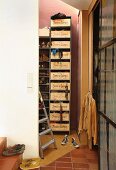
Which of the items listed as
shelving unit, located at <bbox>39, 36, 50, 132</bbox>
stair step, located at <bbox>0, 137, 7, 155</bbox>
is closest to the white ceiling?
shelving unit, located at <bbox>39, 36, 50, 132</bbox>

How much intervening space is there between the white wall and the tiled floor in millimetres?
488

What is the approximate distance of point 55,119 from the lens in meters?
5.17

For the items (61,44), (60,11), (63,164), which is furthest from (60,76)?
(63,164)

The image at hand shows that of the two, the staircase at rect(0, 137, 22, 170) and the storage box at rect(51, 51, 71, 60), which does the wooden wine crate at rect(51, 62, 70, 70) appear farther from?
the staircase at rect(0, 137, 22, 170)

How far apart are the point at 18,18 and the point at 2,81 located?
87cm

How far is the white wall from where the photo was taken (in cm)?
306

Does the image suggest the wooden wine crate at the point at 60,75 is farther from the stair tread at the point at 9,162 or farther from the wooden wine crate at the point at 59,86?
the stair tread at the point at 9,162

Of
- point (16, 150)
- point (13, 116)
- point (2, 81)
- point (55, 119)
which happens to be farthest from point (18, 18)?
point (55, 119)

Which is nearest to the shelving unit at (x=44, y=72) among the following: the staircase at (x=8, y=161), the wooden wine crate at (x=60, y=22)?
the wooden wine crate at (x=60, y=22)

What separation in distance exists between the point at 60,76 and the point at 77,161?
81.8 inches

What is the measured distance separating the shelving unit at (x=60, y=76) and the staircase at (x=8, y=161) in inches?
84.4

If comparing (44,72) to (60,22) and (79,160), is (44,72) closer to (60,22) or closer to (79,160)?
(60,22)

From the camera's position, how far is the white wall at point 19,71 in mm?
3064

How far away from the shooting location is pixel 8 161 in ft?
9.34
